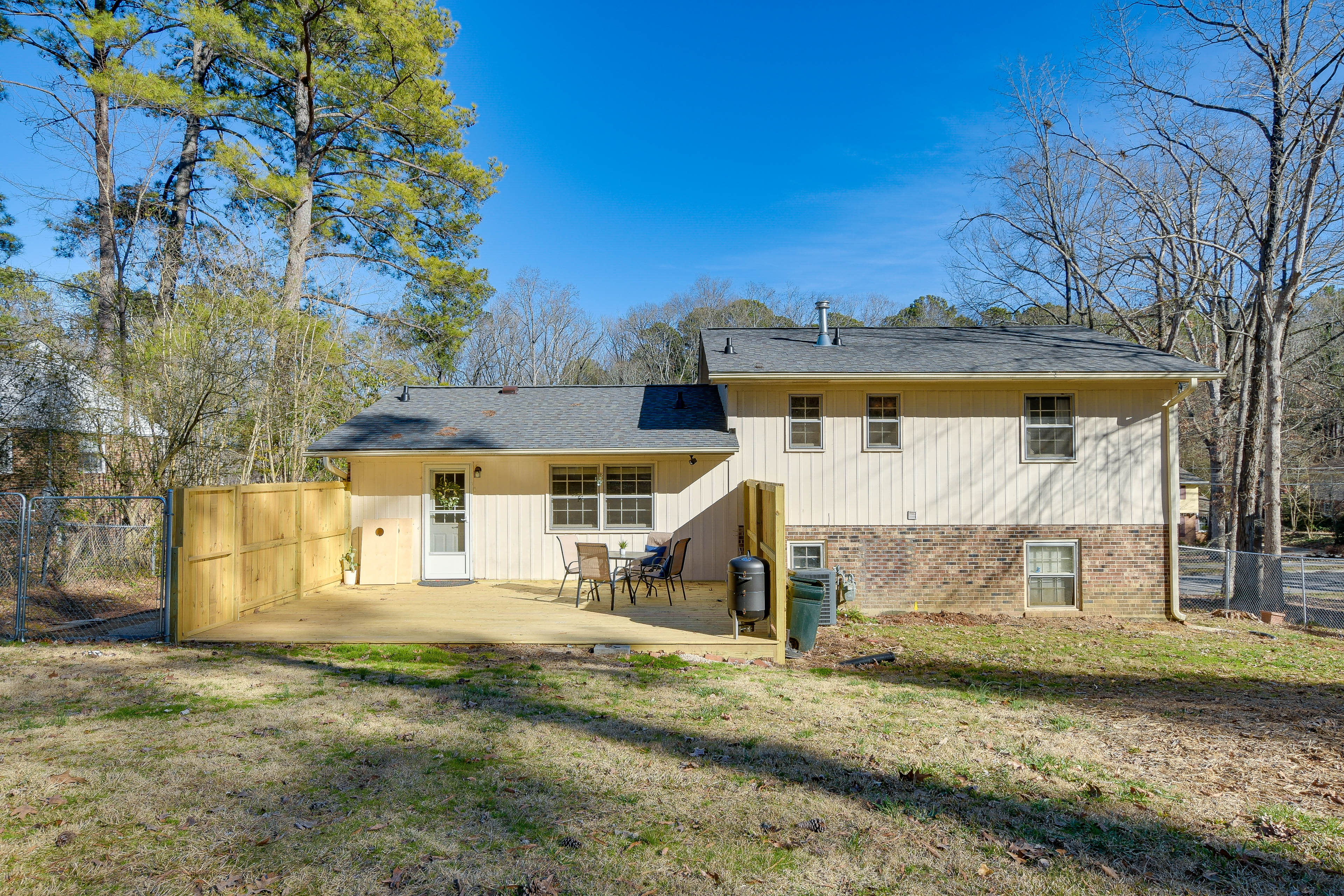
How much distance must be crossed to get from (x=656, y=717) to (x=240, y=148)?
49.1 ft

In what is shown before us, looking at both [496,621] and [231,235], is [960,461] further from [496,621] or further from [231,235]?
[231,235]

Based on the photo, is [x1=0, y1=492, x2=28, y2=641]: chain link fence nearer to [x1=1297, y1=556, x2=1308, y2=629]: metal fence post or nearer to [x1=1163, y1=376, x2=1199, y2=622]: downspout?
[x1=1163, y1=376, x2=1199, y2=622]: downspout

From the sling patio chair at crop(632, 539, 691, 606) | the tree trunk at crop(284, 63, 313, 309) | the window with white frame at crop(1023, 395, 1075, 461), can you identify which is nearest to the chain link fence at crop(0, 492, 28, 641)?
the tree trunk at crop(284, 63, 313, 309)

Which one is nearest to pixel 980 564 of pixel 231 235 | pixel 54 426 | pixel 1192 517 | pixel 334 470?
pixel 334 470

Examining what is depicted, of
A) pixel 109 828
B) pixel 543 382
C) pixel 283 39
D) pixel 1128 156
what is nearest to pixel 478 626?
pixel 109 828

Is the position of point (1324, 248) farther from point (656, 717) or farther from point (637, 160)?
point (637, 160)

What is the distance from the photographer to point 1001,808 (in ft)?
12.9

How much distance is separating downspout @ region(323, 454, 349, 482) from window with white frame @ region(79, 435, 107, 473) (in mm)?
3672

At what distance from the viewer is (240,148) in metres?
14.4

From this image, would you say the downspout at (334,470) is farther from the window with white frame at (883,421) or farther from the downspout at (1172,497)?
the downspout at (1172,497)

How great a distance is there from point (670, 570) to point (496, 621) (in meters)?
2.44

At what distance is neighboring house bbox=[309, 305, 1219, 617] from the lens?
37.2ft

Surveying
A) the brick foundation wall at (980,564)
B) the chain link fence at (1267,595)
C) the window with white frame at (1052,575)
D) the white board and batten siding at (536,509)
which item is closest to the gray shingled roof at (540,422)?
the white board and batten siding at (536,509)

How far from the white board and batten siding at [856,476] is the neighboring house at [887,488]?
0.03 m
